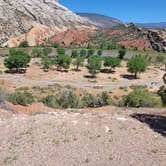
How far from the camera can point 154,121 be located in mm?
21203

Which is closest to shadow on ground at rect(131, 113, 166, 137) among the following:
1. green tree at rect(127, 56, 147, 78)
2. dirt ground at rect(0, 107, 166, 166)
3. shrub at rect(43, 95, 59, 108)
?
dirt ground at rect(0, 107, 166, 166)

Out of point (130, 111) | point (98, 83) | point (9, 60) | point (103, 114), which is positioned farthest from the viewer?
point (9, 60)

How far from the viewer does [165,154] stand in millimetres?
16562

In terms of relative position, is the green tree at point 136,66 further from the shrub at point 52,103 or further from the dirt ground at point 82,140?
the dirt ground at point 82,140

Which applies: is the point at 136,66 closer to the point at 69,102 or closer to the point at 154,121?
the point at 69,102

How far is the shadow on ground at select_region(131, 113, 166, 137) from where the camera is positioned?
65.1 ft

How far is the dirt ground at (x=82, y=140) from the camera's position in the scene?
1619 centimetres

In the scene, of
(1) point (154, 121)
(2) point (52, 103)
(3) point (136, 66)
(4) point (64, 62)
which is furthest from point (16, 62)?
(1) point (154, 121)

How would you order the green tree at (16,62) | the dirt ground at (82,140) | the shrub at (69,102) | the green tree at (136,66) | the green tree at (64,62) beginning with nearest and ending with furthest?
the dirt ground at (82,140) < the shrub at (69,102) < the green tree at (136,66) < the green tree at (16,62) < the green tree at (64,62)

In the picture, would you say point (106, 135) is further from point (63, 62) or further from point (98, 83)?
point (63, 62)

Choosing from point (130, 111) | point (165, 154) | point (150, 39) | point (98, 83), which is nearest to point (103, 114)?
point (130, 111)

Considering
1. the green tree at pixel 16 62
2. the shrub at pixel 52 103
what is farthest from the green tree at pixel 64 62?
the shrub at pixel 52 103

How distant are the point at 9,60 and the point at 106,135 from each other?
290ft

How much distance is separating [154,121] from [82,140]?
4892 mm
